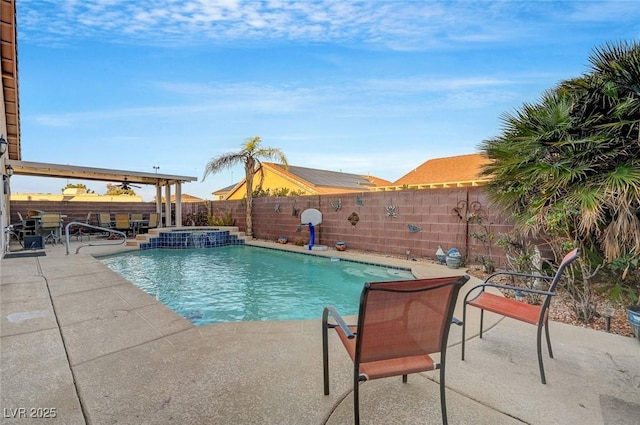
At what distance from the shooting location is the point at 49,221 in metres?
10.8

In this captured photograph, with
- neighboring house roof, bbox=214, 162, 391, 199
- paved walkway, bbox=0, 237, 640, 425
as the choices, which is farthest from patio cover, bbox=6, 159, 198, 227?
paved walkway, bbox=0, 237, 640, 425

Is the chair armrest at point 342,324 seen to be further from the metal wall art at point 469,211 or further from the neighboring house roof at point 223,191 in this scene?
the neighboring house roof at point 223,191

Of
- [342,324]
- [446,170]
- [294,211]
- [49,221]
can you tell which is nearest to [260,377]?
[342,324]

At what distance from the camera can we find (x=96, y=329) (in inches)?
134

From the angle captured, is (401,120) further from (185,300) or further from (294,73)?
(185,300)

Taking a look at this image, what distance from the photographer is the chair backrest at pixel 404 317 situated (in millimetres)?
1756

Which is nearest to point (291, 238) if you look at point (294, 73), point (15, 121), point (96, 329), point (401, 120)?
point (294, 73)

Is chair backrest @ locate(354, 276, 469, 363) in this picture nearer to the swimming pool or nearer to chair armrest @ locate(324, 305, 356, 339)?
chair armrest @ locate(324, 305, 356, 339)

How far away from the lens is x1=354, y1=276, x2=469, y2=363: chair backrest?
176 cm

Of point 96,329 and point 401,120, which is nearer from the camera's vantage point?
point 96,329

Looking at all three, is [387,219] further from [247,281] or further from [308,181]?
[308,181]

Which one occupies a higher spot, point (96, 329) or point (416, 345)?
point (416, 345)

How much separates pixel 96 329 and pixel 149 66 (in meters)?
9.22

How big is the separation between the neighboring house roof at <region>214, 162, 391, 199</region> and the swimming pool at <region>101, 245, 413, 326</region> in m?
11.5
